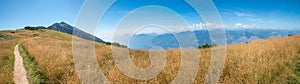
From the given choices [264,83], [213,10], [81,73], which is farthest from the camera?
[213,10]

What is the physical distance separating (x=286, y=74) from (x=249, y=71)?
1.37 metres

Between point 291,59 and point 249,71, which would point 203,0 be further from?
point 291,59

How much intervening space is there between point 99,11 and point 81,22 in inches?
41.3

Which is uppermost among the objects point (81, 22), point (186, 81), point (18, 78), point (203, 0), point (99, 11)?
point (203, 0)

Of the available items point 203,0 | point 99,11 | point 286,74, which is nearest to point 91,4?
point 99,11

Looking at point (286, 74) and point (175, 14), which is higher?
point (175, 14)

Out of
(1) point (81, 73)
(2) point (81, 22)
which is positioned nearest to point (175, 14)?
(2) point (81, 22)

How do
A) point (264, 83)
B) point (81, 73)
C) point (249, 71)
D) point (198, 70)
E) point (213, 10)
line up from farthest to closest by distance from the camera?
point (213, 10), point (81, 73), point (198, 70), point (249, 71), point (264, 83)

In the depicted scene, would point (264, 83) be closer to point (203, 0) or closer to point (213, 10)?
point (213, 10)

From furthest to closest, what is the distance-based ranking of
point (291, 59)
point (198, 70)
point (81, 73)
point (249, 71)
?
point (291, 59) < point (81, 73) < point (198, 70) < point (249, 71)

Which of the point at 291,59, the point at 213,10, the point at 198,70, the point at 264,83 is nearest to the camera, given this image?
the point at 264,83

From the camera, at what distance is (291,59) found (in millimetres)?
8867

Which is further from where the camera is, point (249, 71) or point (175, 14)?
point (175, 14)

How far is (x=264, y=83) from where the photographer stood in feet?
18.0
